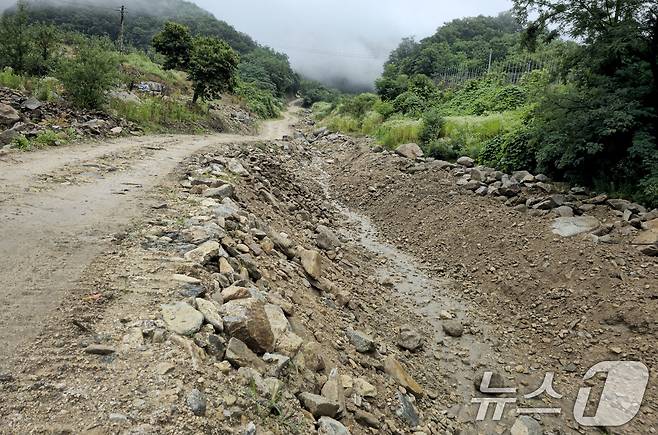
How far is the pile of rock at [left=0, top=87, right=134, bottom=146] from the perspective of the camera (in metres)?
9.56

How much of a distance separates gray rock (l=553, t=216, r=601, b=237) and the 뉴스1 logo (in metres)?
2.78

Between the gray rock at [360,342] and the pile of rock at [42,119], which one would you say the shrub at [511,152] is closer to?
the gray rock at [360,342]

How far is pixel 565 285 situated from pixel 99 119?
45.4ft

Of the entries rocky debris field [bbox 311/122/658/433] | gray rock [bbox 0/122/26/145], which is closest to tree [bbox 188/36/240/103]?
gray rock [bbox 0/122/26/145]

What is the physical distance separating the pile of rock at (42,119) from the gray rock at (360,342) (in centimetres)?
895

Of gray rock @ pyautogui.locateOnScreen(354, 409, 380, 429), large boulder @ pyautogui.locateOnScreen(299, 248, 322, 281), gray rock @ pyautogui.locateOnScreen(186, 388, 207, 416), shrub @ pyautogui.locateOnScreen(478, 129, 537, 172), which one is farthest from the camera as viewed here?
shrub @ pyautogui.locateOnScreen(478, 129, 537, 172)

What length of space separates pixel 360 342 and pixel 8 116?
35.5 ft

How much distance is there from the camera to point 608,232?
277 inches

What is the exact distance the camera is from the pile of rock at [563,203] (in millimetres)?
6793

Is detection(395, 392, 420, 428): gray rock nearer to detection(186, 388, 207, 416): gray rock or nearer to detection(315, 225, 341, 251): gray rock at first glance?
detection(186, 388, 207, 416): gray rock

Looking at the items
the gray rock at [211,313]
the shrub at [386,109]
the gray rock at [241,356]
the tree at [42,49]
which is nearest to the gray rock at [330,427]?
the gray rock at [241,356]

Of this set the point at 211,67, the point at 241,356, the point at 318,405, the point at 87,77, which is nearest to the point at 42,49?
the point at 87,77

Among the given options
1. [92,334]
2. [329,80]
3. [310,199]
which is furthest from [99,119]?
[329,80]

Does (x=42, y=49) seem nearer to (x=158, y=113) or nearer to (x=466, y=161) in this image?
(x=158, y=113)
